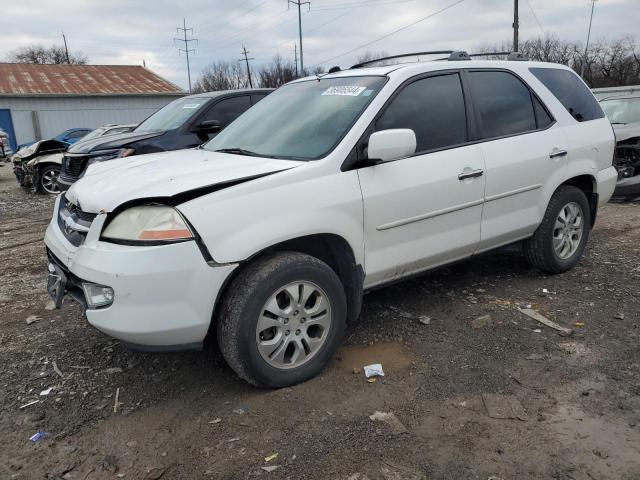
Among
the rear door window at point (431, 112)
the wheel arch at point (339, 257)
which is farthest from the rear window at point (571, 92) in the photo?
the wheel arch at point (339, 257)

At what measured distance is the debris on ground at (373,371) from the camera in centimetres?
331

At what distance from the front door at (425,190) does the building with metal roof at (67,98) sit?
28381 mm

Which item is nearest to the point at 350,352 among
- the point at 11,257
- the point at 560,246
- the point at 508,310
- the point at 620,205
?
the point at 508,310

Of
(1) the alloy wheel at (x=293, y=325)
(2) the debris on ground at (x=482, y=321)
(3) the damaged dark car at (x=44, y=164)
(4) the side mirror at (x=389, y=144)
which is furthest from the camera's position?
(3) the damaged dark car at (x=44, y=164)

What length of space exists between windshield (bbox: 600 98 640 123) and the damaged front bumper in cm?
91

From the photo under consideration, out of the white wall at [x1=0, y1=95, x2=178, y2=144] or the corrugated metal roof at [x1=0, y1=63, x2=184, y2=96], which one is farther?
the corrugated metal roof at [x1=0, y1=63, x2=184, y2=96]

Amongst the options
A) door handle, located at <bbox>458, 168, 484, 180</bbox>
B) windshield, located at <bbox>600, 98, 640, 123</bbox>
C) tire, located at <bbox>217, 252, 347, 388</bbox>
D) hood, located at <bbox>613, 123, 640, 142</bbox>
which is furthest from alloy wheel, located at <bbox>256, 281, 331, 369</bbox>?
windshield, located at <bbox>600, 98, 640, 123</bbox>

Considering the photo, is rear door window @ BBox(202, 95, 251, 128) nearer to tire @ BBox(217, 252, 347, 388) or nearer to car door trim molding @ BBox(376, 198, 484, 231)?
car door trim molding @ BBox(376, 198, 484, 231)

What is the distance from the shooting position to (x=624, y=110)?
9188 millimetres

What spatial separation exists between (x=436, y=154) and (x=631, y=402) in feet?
6.28

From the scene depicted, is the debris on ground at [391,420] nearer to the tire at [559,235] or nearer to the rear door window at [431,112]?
the rear door window at [431,112]

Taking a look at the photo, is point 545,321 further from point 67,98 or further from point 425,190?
point 67,98

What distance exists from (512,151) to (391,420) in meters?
2.38

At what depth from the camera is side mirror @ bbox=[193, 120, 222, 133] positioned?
23.2 feet
